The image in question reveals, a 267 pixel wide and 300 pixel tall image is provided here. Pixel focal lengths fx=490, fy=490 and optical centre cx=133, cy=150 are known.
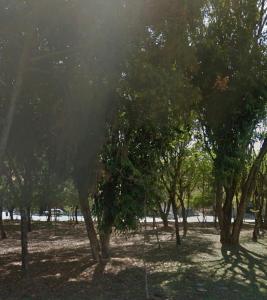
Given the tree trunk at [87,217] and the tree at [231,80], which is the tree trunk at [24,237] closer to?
the tree trunk at [87,217]

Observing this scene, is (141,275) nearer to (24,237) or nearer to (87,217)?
(87,217)

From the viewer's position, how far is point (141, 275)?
12.0 m

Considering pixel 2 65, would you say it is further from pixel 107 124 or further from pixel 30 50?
pixel 107 124

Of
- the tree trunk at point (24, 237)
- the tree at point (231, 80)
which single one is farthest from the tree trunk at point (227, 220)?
the tree trunk at point (24, 237)

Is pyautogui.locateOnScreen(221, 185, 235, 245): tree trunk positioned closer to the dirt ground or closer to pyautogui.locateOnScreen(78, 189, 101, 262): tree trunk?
the dirt ground

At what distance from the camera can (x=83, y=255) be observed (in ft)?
53.7

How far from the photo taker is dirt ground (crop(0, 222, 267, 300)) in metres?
10.0

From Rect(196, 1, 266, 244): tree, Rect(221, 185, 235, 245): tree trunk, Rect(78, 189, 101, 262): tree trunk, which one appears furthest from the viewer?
Rect(221, 185, 235, 245): tree trunk

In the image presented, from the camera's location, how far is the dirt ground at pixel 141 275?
10016 millimetres

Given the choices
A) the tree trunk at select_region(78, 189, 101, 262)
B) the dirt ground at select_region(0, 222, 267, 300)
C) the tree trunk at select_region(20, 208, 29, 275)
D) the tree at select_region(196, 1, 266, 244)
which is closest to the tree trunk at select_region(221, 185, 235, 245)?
the dirt ground at select_region(0, 222, 267, 300)

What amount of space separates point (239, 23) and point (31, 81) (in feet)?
25.0

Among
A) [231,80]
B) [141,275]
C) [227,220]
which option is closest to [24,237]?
[141,275]

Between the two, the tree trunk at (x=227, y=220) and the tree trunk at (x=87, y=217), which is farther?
the tree trunk at (x=227, y=220)

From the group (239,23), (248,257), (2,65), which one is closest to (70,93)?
(2,65)
